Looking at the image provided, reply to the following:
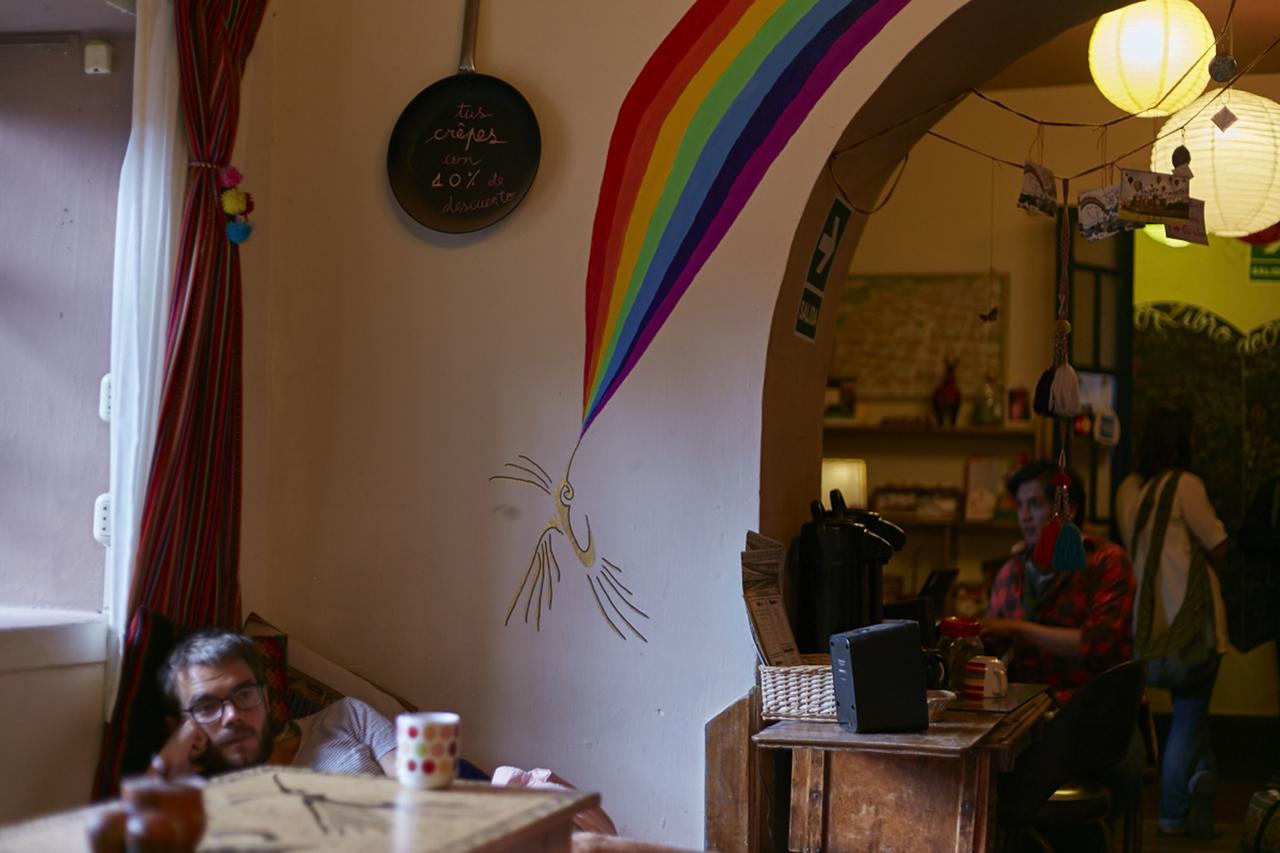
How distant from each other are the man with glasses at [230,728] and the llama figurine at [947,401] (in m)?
4.26

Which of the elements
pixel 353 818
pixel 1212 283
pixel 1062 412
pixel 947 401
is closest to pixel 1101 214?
pixel 1062 412

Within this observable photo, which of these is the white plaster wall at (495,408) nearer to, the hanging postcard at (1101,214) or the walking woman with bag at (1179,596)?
the hanging postcard at (1101,214)

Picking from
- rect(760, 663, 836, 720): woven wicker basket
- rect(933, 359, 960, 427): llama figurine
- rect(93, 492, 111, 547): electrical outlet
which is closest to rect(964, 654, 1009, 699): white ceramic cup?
rect(760, 663, 836, 720): woven wicker basket

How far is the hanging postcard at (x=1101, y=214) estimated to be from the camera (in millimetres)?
3447

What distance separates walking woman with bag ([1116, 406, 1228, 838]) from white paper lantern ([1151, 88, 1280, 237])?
1.13m

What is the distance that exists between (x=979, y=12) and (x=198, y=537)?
7.26 ft

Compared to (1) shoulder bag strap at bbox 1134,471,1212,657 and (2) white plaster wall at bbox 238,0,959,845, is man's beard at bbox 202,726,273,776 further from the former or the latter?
(1) shoulder bag strap at bbox 1134,471,1212,657

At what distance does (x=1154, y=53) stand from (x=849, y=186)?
0.99 meters

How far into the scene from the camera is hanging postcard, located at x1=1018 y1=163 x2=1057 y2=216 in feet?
11.7

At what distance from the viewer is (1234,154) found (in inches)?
163

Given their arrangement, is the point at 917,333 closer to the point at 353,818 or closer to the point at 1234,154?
the point at 1234,154

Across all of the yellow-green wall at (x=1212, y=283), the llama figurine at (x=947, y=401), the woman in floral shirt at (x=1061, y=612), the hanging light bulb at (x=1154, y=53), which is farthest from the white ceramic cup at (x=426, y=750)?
the yellow-green wall at (x=1212, y=283)

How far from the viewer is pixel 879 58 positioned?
348cm

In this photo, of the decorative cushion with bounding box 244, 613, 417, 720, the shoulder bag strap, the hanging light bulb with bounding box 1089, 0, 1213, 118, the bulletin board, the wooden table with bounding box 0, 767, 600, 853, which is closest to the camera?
the wooden table with bounding box 0, 767, 600, 853
